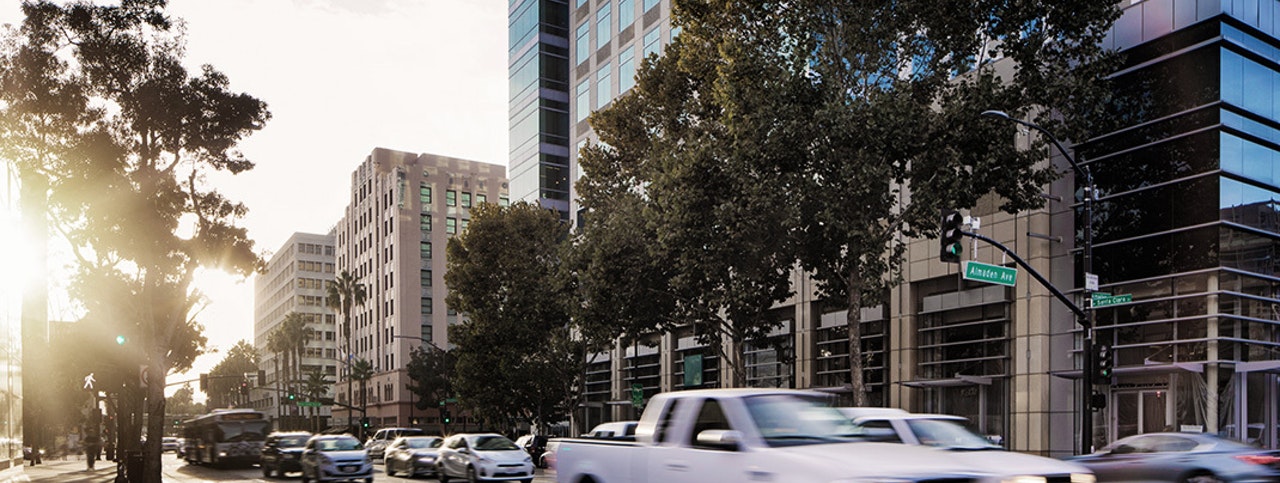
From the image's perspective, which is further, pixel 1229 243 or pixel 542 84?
pixel 542 84

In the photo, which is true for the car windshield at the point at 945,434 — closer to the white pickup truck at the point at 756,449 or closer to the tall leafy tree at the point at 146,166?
the white pickup truck at the point at 756,449

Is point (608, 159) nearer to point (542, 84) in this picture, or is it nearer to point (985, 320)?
point (985, 320)

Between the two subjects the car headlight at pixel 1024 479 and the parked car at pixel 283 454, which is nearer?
the car headlight at pixel 1024 479

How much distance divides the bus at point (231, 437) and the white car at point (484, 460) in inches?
663

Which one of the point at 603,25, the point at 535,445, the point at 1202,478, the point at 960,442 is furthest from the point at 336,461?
the point at 603,25

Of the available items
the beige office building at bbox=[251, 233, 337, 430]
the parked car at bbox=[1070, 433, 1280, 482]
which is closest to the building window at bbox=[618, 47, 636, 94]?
the parked car at bbox=[1070, 433, 1280, 482]

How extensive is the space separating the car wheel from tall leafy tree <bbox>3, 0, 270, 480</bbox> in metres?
22.1

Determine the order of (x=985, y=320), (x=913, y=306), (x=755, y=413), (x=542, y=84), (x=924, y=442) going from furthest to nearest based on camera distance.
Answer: (x=542, y=84) < (x=913, y=306) < (x=985, y=320) < (x=924, y=442) < (x=755, y=413)

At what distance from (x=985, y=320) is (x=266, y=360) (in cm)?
16430

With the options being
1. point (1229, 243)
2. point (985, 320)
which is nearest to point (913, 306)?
point (985, 320)

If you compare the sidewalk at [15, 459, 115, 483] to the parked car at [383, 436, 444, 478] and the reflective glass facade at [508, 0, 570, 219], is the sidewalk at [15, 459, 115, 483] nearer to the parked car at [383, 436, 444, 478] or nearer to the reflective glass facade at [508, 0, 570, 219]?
the parked car at [383, 436, 444, 478]

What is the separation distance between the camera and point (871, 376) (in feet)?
123

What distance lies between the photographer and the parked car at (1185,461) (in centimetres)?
1507

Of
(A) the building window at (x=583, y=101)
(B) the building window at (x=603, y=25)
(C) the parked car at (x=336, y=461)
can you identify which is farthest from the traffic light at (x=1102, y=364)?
(A) the building window at (x=583, y=101)
